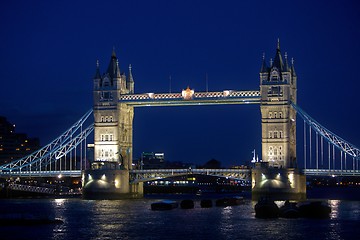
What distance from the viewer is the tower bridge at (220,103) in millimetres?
108562

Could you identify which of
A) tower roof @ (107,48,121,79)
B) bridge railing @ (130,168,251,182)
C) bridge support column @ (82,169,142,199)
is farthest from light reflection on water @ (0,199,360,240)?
tower roof @ (107,48,121,79)

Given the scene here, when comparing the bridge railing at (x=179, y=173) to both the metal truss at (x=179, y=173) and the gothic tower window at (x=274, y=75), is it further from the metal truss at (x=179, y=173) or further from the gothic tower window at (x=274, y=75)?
the gothic tower window at (x=274, y=75)

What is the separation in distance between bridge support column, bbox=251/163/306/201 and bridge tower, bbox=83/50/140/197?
1872 centimetres

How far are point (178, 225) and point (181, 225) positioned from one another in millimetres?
265

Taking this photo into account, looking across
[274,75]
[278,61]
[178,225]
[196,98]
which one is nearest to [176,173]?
[196,98]

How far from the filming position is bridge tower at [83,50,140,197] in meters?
115

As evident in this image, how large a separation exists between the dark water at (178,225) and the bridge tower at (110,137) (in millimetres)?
17136

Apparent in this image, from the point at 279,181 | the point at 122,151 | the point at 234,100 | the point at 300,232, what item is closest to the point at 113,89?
the point at 122,151

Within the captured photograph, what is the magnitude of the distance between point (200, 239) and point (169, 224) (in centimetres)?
1231

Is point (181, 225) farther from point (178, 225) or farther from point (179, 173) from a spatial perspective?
point (179, 173)

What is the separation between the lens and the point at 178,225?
7531 centimetres

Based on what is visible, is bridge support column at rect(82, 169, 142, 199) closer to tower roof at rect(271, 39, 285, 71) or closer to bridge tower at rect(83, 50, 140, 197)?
bridge tower at rect(83, 50, 140, 197)

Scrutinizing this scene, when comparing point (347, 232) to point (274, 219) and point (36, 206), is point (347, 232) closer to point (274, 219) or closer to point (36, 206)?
point (274, 219)

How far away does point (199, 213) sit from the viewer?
8994 cm
